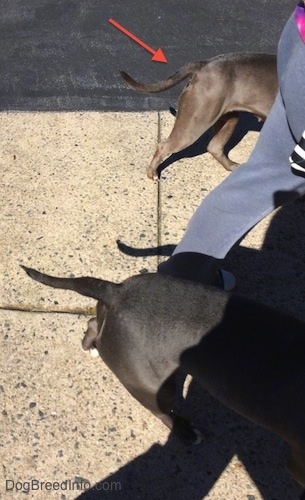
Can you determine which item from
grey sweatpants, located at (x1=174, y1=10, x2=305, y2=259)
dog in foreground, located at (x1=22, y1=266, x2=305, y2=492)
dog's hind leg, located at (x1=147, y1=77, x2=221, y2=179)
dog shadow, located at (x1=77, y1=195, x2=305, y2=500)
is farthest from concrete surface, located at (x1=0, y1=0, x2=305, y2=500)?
grey sweatpants, located at (x1=174, y1=10, x2=305, y2=259)

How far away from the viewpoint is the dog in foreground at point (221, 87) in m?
3.91

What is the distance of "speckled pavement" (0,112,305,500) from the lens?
2918 mm

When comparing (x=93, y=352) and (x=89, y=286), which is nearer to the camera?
(x=89, y=286)

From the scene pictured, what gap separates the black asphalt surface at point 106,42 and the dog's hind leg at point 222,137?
74 cm

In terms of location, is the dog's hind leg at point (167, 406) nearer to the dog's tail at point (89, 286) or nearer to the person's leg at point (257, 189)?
the dog's tail at point (89, 286)

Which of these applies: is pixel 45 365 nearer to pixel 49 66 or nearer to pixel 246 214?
pixel 246 214

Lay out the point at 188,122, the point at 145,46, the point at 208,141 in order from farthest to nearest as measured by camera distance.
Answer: the point at 145,46 < the point at 208,141 < the point at 188,122

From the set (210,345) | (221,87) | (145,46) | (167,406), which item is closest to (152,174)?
(221,87)

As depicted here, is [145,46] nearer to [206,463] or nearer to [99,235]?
[99,235]

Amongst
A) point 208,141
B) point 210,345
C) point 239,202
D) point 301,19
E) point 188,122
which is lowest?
point 208,141

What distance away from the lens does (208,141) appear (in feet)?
15.2

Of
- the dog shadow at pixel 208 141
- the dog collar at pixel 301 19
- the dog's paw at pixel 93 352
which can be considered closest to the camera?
the dog collar at pixel 301 19

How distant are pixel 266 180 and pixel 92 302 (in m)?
1.26

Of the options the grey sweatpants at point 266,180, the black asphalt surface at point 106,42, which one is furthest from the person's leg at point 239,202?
the black asphalt surface at point 106,42
